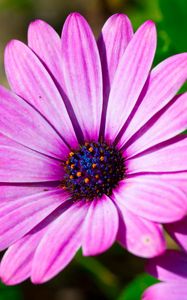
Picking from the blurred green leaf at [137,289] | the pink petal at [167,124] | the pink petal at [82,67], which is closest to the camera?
the pink petal at [167,124]

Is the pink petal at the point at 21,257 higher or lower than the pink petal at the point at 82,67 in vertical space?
lower

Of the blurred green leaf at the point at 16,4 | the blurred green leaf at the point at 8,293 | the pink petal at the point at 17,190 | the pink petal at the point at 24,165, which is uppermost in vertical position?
the blurred green leaf at the point at 16,4

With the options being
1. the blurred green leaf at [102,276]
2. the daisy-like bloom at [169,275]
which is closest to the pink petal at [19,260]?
the daisy-like bloom at [169,275]

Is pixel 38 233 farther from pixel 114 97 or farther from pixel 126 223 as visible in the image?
pixel 114 97

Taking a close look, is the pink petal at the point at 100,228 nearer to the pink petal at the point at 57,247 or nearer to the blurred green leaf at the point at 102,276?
the pink petal at the point at 57,247

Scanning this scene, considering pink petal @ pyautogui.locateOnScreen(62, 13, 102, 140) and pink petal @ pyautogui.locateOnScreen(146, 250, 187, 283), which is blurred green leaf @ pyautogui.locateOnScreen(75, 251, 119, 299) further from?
pink petal @ pyautogui.locateOnScreen(146, 250, 187, 283)

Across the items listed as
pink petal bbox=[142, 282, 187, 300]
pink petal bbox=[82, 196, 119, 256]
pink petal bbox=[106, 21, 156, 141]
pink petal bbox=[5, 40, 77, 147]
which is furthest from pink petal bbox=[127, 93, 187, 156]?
pink petal bbox=[142, 282, 187, 300]

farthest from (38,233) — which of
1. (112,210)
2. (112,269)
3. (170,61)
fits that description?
(112,269)
